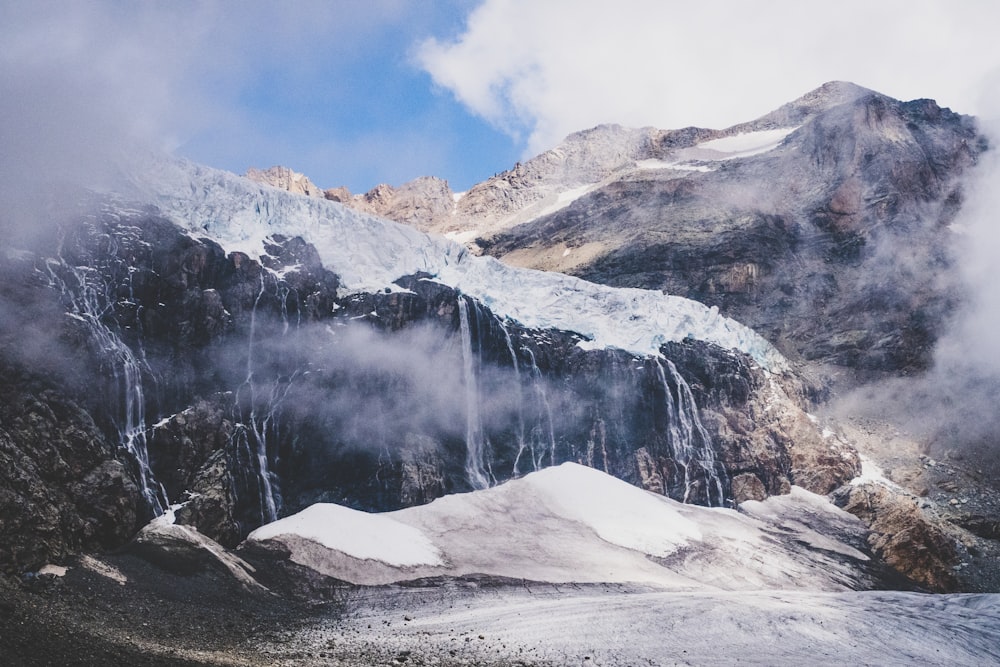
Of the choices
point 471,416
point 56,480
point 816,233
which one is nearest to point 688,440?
point 471,416

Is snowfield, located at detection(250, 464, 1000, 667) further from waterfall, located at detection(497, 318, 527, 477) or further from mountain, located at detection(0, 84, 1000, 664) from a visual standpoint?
waterfall, located at detection(497, 318, 527, 477)

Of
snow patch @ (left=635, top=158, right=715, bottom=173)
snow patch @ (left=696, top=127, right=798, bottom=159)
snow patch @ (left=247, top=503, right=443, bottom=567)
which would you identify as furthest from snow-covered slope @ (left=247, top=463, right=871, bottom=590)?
snow patch @ (left=696, top=127, right=798, bottom=159)

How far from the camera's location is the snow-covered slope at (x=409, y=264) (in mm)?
34062

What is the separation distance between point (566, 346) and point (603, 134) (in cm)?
9768

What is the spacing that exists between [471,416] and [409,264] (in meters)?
9.37

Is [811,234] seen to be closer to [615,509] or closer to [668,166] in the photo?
[668,166]

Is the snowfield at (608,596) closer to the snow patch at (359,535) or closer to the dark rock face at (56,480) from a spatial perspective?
the snow patch at (359,535)

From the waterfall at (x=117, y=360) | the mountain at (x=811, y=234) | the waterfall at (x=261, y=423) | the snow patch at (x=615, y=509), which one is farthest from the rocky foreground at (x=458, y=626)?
the mountain at (x=811, y=234)

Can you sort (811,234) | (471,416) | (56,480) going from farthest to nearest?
(811,234)
(471,416)
(56,480)

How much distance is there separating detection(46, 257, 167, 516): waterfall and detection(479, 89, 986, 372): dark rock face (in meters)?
54.8

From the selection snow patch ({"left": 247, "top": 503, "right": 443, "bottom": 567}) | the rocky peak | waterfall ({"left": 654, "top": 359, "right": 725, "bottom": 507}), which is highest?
the rocky peak

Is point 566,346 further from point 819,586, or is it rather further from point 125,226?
point 125,226

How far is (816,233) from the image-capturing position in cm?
7781

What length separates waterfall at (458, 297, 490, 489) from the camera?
117 ft
